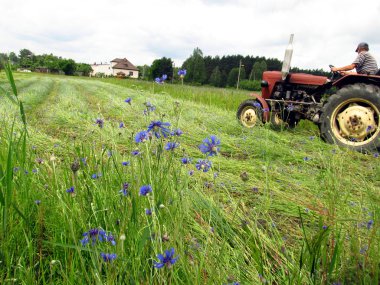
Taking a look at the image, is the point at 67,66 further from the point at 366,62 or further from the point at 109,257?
the point at 109,257

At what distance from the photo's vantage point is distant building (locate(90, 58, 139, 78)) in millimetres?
89625

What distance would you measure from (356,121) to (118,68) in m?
91.5

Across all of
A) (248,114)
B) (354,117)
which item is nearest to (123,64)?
(248,114)

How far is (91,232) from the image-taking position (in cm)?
83

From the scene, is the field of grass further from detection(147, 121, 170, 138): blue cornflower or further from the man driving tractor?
the man driving tractor

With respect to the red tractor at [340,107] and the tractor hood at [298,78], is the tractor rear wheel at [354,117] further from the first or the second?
the tractor hood at [298,78]

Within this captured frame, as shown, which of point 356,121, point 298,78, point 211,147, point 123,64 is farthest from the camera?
point 123,64

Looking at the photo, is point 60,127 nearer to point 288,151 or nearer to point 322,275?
point 288,151

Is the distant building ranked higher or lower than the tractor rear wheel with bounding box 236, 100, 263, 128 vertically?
higher

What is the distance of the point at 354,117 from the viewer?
13.3ft

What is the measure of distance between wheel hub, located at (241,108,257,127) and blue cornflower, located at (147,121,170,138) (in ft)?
13.4

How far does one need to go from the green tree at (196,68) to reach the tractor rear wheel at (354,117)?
44.8m

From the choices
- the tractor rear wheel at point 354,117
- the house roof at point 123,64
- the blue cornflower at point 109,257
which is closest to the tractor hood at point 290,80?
the tractor rear wheel at point 354,117

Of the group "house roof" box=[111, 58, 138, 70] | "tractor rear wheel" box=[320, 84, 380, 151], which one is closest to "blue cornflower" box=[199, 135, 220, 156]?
"tractor rear wheel" box=[320, 84, 380, 151]
